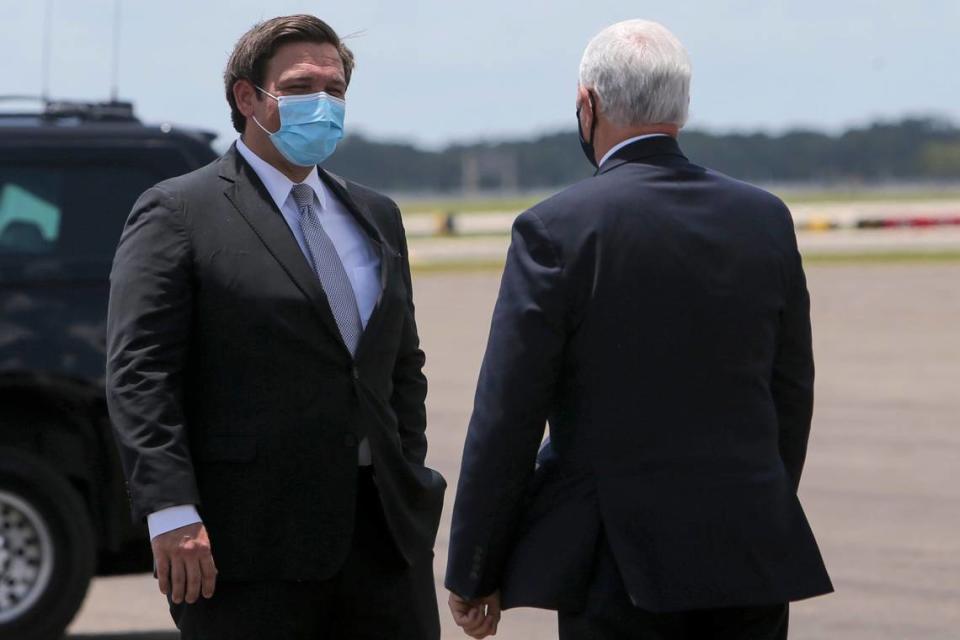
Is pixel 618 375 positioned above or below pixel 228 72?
below

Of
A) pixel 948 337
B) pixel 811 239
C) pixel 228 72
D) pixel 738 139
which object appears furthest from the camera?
pixel 738 139

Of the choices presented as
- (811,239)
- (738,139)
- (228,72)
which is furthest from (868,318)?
(738,139)

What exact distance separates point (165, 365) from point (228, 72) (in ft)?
2.30

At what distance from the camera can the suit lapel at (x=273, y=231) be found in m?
3.65

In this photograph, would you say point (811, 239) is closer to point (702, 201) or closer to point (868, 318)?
point (868, 318)

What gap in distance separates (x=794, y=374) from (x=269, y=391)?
3.38 ft

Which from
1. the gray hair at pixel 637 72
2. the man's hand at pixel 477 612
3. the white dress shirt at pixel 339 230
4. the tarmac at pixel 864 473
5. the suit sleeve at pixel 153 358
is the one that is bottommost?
the tarmac at pixel 864 473

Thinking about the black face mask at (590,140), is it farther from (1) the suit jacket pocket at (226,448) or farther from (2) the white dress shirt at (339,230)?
(1) the suit jacket pocket at (226,448)

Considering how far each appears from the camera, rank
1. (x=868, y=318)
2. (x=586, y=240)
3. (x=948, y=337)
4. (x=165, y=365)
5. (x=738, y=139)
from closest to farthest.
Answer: (x=586, y=240) < (x=165, y=365) < (x=948, y=337) < (x=868, y=318) < (x=738, y=139)

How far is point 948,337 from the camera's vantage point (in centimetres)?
1980

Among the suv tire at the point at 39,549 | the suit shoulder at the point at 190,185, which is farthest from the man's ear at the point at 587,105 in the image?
the suv tire at the point at 39,549

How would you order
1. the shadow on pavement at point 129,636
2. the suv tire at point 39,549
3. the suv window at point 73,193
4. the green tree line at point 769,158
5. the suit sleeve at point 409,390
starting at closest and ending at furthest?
1. the suit sleeve at point 409,390
2. the suv tire at point 39,549
3. the suv window at point 73,193
4. the shadow on pavement at point 129,636
5. the green tree line at point 769,158

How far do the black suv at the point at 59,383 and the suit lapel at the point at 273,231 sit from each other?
2.69 m

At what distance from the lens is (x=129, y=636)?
6.96 m
